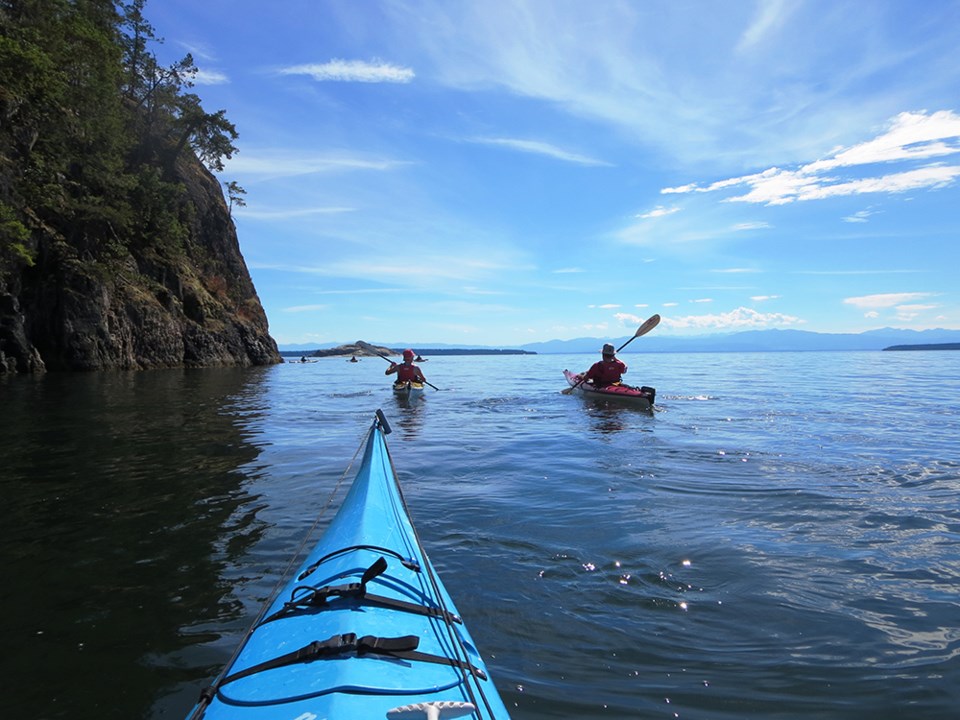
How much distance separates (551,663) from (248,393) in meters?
20.0

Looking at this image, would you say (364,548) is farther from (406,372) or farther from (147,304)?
(147,304)

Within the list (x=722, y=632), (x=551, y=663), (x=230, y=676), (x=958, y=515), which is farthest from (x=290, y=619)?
(x=958, y=515)

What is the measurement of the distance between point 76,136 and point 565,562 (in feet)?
125

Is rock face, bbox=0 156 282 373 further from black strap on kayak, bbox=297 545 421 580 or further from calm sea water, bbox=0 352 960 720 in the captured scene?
black strap on kayak, bbox=297 545 421 580

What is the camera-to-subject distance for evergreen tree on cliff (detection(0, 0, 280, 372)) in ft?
81.0

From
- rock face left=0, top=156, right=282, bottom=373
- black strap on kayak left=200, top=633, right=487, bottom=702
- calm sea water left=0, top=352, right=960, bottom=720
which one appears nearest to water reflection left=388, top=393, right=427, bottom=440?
calm sea water left=0, top=352, right=960, bottom=720

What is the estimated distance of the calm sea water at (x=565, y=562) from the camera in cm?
305

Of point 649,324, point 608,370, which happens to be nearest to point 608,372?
point 608,370

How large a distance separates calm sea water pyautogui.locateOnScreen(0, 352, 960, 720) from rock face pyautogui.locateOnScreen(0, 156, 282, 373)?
21.5 m

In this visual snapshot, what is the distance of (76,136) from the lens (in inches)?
1185

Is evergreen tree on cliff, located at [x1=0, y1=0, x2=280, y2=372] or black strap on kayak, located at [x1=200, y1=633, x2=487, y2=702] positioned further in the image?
evergreen tree on cliff, located at [x1=0, y1=0, x2=280, y2=372]

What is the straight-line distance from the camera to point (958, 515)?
579 centimetres

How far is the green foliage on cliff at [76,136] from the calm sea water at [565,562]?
2008cm

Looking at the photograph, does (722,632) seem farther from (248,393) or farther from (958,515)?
(248,393)
